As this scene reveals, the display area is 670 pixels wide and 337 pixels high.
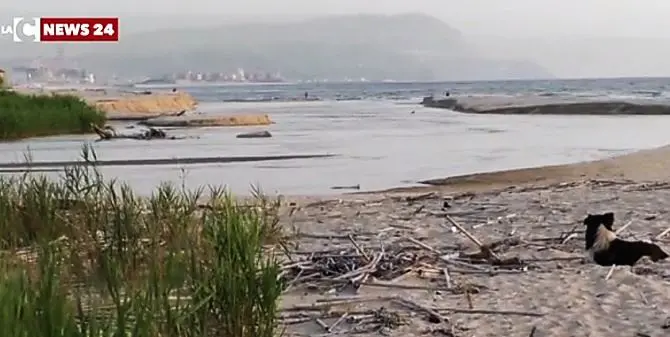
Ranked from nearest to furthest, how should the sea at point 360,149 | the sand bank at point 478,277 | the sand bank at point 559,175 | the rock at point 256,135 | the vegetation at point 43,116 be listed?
the sand bank at point 478,277, the sand bank at point 559,175, the sea at point 360,149, the rock at point 256,135, the vegetation at point 43,116

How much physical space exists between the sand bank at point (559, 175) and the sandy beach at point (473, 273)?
3513 millimetres

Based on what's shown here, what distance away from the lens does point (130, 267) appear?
533cm

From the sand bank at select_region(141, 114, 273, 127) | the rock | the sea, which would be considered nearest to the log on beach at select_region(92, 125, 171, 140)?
the sea

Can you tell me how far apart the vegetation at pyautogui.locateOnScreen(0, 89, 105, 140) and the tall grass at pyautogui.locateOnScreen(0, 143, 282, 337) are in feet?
68.7

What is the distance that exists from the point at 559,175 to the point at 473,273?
9.58 m

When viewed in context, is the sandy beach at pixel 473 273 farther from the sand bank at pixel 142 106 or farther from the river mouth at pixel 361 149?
the sand bank at pixel 142 106

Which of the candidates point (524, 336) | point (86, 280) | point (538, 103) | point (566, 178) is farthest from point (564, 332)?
point (538, 103)

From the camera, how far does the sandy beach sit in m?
5.56

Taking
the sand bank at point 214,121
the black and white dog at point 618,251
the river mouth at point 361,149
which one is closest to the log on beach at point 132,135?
the river mouth at point 361,149

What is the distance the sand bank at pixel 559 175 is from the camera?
581 inches

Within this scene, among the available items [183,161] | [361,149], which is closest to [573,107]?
[361,149]

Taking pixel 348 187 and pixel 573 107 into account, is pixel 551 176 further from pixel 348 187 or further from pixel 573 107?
pixel 573 107

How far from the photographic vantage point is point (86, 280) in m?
4.83

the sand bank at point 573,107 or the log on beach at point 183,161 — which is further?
the sand bank at point 573,107
